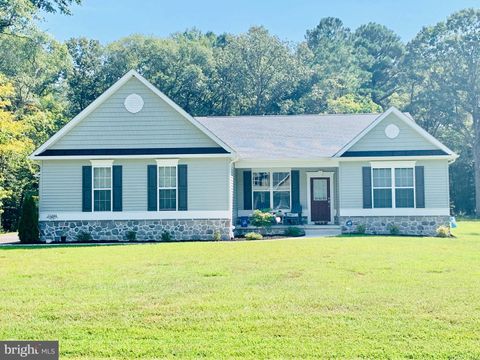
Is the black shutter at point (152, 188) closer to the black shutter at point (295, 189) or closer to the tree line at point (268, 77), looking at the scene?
the black shutter at point (295, 189)

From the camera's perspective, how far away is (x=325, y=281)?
910 cm

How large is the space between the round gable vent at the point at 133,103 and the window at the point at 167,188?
2.28 metres

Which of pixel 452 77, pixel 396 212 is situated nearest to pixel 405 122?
pixel 396 212

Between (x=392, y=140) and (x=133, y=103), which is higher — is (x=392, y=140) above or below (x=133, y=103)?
below

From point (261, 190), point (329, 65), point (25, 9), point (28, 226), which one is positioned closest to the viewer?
point (28, 226)

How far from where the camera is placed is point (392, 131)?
20.2 m

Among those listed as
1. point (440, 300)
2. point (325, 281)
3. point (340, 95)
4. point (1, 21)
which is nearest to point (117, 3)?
point (1, 21)

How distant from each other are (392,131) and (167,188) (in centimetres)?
882

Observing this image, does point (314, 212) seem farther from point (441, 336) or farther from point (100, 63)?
point (100, 63)

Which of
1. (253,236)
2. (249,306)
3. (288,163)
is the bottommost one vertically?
(249,306)

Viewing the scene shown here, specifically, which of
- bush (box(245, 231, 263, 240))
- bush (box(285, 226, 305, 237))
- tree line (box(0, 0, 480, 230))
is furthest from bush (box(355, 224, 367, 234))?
tree line (box(0, 0, 480, 230))

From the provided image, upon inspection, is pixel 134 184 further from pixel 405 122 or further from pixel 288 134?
pixel 405 122

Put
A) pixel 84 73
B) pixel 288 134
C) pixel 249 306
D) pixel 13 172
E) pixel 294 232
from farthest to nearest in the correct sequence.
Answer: pixel 84 73, pixel 13 172, pixel 288 134, pixel 294 232, pixel 249 306

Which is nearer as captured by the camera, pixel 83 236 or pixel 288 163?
pixel 83 236
